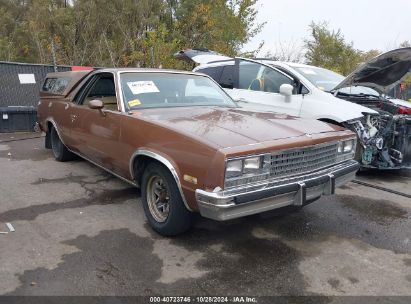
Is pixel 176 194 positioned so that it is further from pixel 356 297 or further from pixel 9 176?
pixel 9 176

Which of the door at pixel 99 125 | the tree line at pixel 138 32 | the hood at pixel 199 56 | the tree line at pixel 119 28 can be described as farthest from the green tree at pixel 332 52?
the door at pixel 99 125

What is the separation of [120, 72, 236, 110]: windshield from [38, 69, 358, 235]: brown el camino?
12mm

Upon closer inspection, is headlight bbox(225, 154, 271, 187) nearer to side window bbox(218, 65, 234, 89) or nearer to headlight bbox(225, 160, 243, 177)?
headlight bbox(225, 160, 243, 177)

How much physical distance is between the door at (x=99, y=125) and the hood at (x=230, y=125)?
17.2 inches

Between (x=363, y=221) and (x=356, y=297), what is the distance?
168cm

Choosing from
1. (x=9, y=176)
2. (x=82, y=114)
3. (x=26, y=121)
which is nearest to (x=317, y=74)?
(x=82, y=114)

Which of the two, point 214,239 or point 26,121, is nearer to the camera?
point 214,239

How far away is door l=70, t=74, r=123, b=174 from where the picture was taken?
14.5ft

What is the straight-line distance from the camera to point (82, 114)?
5273 millimetres

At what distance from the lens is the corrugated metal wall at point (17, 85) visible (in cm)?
1083

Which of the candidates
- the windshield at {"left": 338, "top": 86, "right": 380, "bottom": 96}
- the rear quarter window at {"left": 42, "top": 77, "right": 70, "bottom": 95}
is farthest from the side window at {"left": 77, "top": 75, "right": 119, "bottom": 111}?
the windshield at {"left": 338, "top": 86, "right": 380, "bottom": 96}

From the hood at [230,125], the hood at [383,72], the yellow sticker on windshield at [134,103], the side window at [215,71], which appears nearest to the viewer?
the hood at [230,125]

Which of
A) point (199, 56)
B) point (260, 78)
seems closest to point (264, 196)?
point (260, 78)

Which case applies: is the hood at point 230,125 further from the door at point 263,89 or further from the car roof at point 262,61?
the car roof at point 262,61
